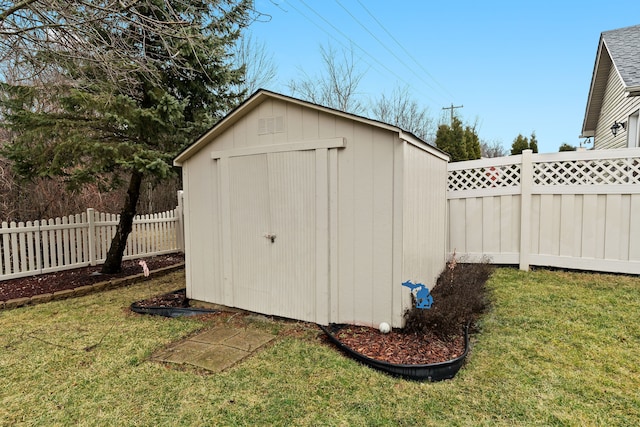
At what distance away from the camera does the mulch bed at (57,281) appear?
17.3 ft

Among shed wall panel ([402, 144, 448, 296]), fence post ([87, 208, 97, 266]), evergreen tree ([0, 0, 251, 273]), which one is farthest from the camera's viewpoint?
fence post ([87, 208, 97, 266])

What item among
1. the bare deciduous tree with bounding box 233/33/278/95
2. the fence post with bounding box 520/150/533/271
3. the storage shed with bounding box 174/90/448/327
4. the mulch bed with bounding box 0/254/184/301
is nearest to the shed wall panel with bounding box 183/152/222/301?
the storage shed with bounding box 174/90/448/327

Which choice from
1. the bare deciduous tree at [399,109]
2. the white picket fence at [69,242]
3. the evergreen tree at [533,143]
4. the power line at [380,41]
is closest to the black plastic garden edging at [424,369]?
the white picket fence at [69,242]

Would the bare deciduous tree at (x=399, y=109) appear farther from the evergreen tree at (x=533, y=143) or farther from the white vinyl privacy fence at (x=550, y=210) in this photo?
the white vinyl privacy fence at (x=550, y=210)

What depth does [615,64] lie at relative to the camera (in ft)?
25.1

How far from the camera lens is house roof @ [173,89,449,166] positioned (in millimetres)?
3369

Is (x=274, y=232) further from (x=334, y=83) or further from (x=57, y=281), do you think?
(x=334, y=83)

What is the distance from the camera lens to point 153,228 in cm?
777

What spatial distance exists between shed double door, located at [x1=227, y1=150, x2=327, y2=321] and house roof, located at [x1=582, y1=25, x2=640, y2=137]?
6.48m

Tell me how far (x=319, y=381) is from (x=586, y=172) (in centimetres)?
538

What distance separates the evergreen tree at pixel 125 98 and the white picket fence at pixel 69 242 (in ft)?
3.43

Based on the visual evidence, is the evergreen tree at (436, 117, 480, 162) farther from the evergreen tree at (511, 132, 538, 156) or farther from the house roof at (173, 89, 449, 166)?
the house roof at (173, 89, 449, 166)

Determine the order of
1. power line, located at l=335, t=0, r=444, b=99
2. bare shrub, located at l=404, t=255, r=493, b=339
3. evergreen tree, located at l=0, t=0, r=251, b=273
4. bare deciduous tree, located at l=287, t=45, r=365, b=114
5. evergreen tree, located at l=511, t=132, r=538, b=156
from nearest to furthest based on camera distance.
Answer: bare shrub, located at l=404, t=255, r=493, b=339 → evergreen tree, located at l=0, t=0, r=251, b=273 → power line, located at l=335, t=0, r=444, b=99 → bare deciduous tree, located at l=287, t=45, r=365, b=114 → evergreen tree, located at l=511, t=132, r=538, b=156

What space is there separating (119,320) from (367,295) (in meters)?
3.14
